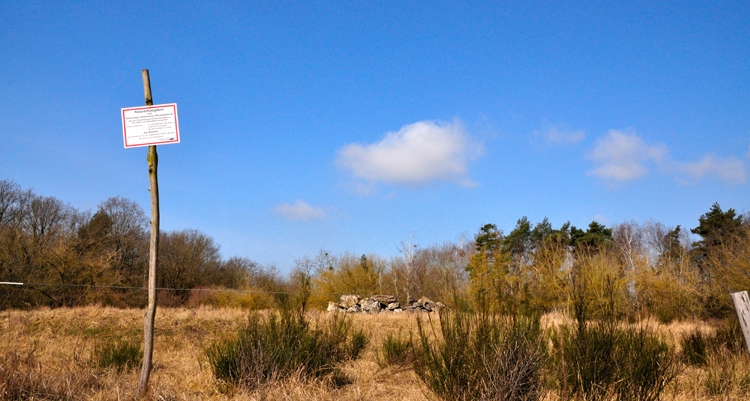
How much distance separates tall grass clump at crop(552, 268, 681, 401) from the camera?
458cm

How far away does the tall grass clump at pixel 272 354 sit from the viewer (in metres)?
5.69

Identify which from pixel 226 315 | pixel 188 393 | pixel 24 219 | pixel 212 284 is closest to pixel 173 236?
pixel 212 284

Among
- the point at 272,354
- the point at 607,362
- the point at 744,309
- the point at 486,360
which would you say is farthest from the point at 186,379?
the point at 744,309

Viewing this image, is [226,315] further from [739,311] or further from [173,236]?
[173,236]

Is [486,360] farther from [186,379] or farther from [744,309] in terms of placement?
[186,379]

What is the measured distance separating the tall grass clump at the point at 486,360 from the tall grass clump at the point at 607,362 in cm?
40

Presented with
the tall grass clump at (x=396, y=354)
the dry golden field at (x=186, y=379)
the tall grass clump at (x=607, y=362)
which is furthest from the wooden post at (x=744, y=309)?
the tall grass clump at (x=396, y=354)

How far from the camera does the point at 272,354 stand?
5.84 metres

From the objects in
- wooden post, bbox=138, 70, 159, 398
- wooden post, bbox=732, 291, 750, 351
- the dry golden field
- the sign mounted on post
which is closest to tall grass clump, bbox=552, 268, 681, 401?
the dry golden field

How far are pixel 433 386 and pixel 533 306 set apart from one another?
1652 mm

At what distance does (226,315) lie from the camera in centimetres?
1602

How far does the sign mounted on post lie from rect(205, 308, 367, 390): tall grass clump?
8.16ft

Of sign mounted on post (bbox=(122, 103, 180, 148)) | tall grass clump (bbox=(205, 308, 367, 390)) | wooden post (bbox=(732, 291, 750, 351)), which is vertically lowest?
tall grass clump (bbox=(205, 308, 367, 390))

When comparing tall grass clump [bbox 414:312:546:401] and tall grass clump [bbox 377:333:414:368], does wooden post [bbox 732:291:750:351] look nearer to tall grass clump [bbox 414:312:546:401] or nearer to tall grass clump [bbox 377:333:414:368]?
tall grass clump [bbox 414:312:546:401]
